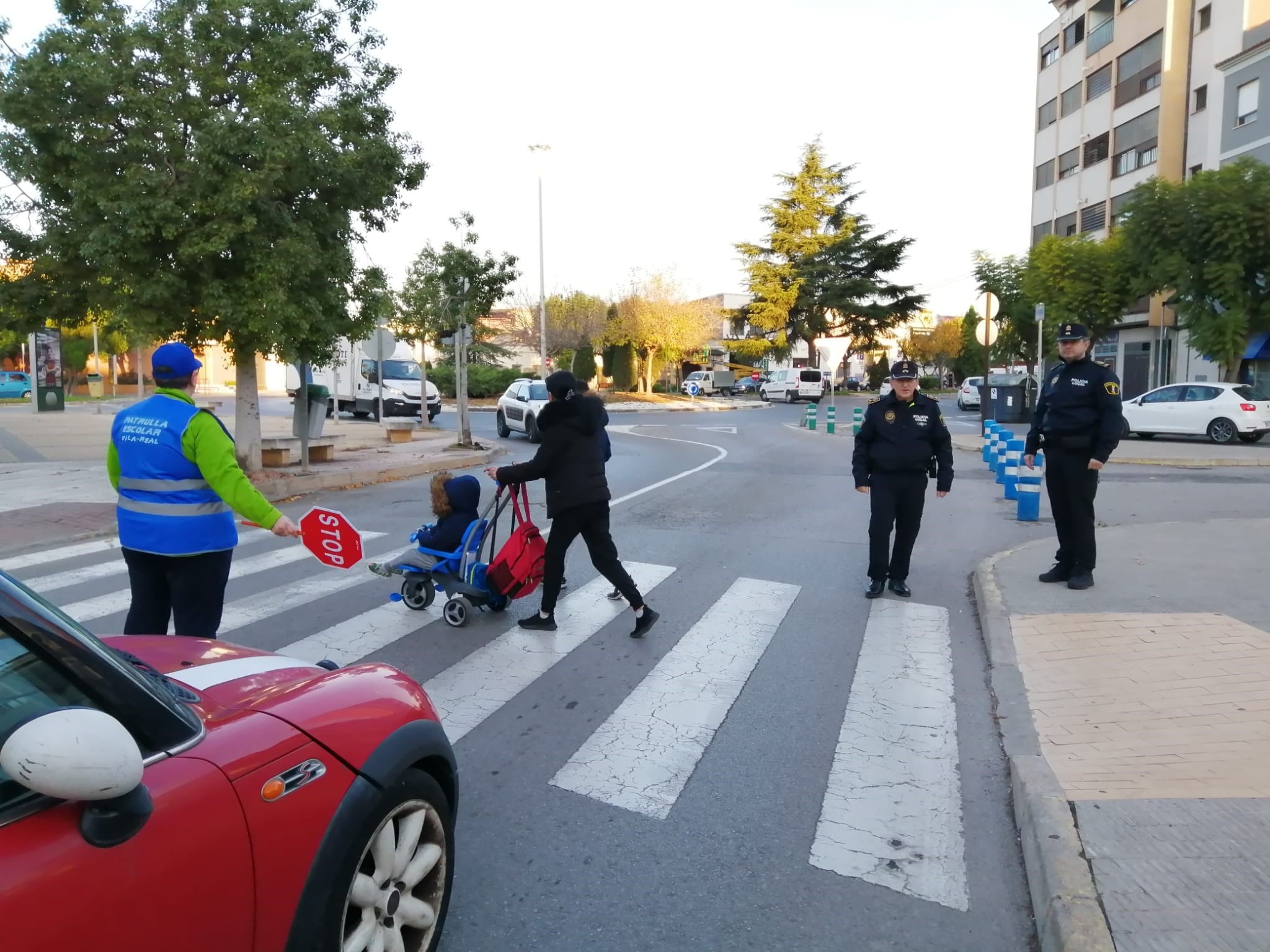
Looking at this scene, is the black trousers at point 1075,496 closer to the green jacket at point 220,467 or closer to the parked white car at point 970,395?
the green jacket at point 220,467

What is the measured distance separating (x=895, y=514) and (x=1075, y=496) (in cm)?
130

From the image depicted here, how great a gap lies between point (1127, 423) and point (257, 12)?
20.9 m

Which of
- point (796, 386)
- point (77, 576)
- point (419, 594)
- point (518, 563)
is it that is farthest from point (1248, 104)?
point (77, 576)

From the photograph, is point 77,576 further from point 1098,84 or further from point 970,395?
point 1098,84

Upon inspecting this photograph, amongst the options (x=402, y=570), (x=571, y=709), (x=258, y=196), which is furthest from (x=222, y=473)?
(x=258, y=196)

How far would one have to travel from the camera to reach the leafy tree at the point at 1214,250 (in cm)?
2559

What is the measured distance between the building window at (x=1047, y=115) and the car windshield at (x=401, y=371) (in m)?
34.9

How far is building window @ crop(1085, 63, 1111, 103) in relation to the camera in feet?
144

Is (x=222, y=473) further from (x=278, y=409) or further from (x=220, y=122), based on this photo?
(x=278, y=409)

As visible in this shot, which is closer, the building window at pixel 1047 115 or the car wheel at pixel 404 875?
the car wheel at pixel 404 875

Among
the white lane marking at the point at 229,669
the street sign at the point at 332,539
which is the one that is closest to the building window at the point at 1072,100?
the street sign at the point at 332,539

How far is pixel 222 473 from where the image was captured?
14.3 ft

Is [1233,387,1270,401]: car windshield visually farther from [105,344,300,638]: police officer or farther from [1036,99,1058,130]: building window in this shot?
[1036,99,1058,130]: building window

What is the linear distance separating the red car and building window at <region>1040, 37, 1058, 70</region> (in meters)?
54.6
